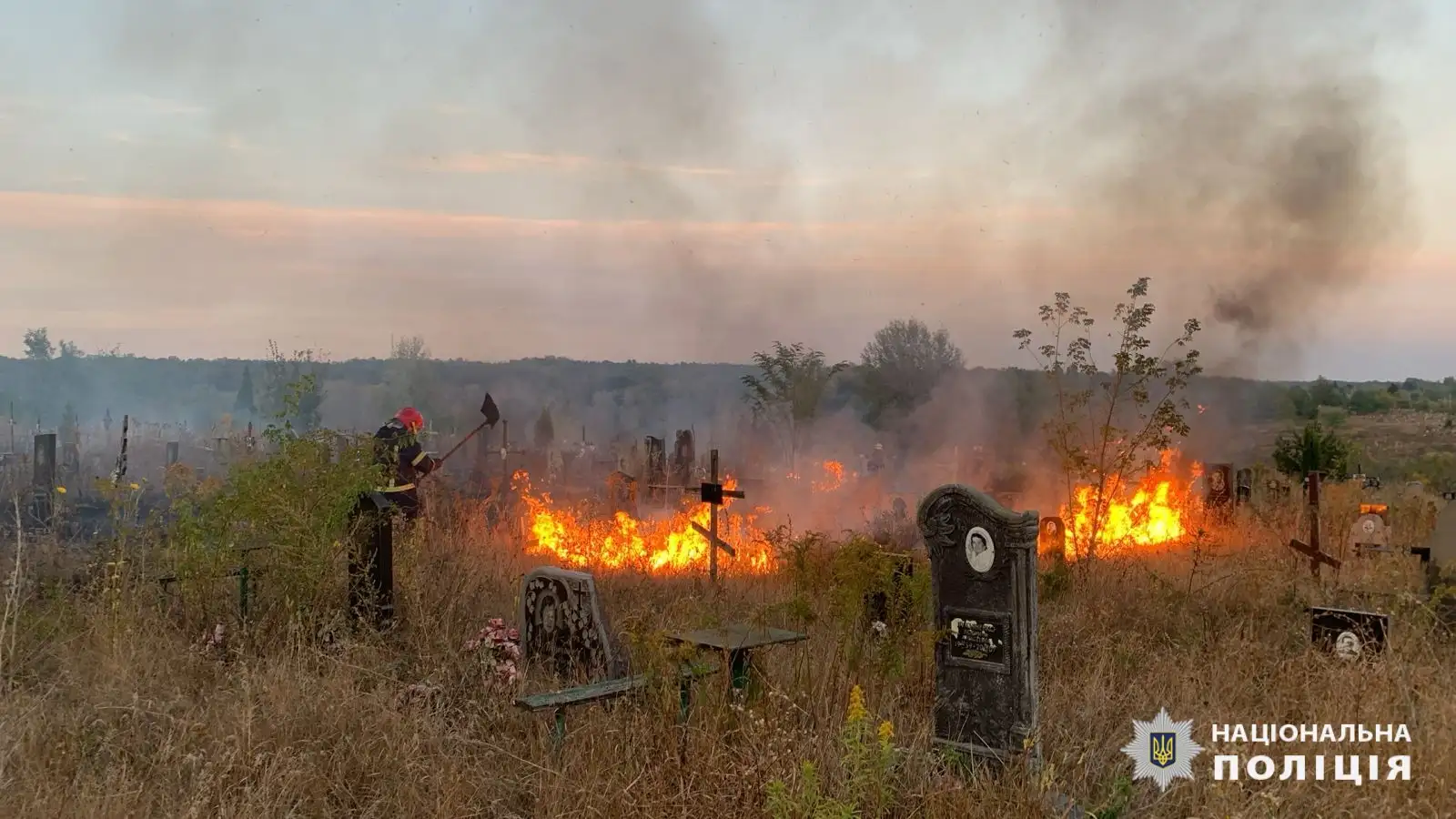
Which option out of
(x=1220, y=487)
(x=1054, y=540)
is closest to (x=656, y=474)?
(x=1054, y=540)

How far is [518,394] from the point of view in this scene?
4259cm

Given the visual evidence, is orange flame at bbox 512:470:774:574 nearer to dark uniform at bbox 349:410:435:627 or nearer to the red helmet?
the red helmet

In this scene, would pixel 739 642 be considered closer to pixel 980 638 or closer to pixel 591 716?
pixel 591 716

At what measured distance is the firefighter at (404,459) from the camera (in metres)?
9.33

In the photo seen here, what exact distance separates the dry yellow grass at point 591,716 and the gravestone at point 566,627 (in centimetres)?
24

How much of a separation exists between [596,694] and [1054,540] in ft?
24.0

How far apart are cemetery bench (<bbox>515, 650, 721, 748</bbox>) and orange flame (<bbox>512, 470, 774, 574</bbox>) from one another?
5051mm

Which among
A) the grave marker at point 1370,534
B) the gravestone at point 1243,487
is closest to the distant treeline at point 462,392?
the gravestone at point 1243,487

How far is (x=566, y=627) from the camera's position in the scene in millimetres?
6953

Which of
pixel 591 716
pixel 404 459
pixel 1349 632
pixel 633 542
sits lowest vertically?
pixel 591 716

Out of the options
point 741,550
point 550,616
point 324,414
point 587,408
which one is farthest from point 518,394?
point 550,616

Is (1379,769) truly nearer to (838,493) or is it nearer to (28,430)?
(838,493)

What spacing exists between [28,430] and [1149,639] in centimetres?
3382

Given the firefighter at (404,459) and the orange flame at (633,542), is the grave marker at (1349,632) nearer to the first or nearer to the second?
the orange flame at (633,542)
